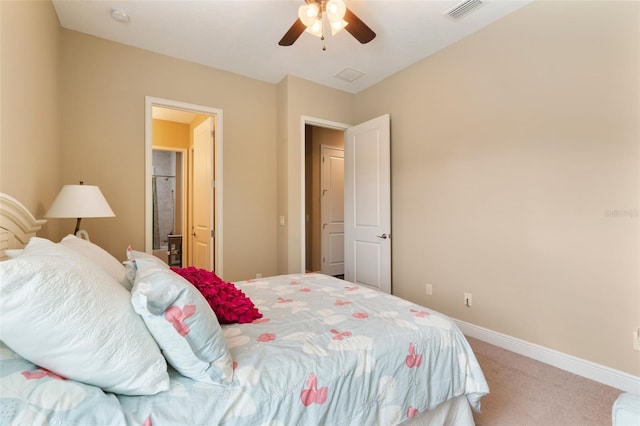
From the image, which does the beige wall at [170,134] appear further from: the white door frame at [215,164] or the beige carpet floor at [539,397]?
the beige carpet floor at [539,397]

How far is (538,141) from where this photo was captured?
2330 mm

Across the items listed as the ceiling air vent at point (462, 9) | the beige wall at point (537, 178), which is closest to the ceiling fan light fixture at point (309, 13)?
the ceiling air vent at point (462, 9)

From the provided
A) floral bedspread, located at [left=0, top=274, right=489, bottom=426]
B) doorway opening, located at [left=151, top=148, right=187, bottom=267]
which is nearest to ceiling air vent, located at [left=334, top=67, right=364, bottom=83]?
floral bedspread, located at [left=0, top=274, right=489, bottom=426]

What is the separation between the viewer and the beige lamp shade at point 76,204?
2.00 metres

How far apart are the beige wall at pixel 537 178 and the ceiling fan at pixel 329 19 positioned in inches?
48.8

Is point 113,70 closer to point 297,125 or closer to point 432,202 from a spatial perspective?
point 297,125

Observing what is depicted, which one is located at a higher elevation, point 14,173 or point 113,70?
point 113,70

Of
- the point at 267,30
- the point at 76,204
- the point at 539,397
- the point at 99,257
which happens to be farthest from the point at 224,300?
the point at 267,30

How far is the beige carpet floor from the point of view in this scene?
5.44ft

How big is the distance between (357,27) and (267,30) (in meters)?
0.99

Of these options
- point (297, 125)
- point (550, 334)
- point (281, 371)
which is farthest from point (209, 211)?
point (550, 334)

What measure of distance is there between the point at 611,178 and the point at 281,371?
2.42 meters

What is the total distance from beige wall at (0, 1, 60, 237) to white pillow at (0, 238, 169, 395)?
92 cm

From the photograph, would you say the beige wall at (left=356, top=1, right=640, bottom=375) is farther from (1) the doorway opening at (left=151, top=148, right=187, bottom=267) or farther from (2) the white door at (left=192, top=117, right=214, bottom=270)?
(1) the doorway opening at (left=151, top=148, right=187, bottom=267)
